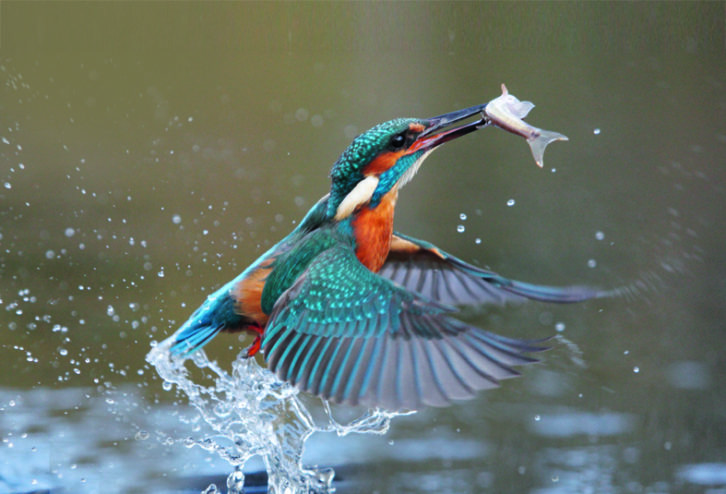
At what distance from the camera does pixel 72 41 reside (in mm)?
7812

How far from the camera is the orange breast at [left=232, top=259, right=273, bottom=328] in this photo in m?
2.37

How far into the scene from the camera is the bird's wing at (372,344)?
1.95m

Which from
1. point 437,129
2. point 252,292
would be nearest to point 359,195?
point 437,129

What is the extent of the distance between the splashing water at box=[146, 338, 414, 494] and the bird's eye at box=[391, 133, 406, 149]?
0.76 metres

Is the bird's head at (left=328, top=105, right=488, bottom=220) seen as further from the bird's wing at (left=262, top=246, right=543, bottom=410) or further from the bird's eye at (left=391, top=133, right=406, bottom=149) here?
the bird's wing at (left=262, top=246, right=543, bottom=410)

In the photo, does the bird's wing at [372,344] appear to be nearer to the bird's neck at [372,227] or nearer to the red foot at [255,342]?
the bird's neck at [372,227]

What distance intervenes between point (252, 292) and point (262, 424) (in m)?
0.56

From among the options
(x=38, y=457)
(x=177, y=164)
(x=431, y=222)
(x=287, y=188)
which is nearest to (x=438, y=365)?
(x=38, y=457)

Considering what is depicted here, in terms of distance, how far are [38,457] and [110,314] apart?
121 centimetres

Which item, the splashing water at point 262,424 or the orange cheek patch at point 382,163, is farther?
the splashing water at point 262,424

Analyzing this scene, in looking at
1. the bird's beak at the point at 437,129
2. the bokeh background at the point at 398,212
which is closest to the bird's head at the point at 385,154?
the bird's beak at the point at 437,129

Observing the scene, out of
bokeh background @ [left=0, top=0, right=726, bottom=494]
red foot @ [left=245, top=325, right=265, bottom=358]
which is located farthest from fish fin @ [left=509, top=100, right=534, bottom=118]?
bokeh background @ [left=0, top=0, right=726, bottom=494]

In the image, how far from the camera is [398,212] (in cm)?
518

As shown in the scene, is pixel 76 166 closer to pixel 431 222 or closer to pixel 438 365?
pixel 431 222
